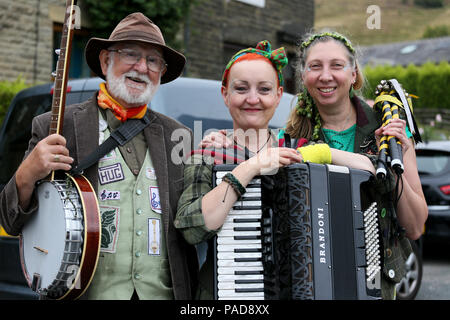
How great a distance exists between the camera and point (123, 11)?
899 cm

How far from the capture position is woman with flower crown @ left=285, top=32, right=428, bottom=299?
2.35m

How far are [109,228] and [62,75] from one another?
745mm

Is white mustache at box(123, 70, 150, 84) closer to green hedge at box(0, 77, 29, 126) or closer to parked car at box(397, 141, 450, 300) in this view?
green hedge at box(0, 77, 29, 126)

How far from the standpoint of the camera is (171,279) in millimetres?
2383

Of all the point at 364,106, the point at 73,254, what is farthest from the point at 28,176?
the point at 364,106

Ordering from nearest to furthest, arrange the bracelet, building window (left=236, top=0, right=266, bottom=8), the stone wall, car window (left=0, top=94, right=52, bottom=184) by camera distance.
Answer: the bracelet, car window (left=0, top=94, right=52, bottom=184), the stone wall, building window (left=236, top=0, right=266, bottom=8)

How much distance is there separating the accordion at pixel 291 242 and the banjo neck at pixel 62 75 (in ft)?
2.45

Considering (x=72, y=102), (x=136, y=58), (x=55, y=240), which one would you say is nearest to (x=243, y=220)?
(x=55, y=240)

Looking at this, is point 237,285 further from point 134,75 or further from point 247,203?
point 134,75

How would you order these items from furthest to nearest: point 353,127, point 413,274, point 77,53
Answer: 1. point 77,53
2. point 413,274
3. point 353,127

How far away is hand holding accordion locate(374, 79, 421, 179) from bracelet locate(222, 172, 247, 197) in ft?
1.98

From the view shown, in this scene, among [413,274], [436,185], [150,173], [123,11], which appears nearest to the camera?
[150,173]

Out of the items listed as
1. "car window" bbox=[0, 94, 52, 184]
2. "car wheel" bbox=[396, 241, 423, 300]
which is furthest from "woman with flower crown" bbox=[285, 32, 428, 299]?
"car wheel" bbox=[396, 241, 423, 300]

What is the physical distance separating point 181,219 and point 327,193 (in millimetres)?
654
